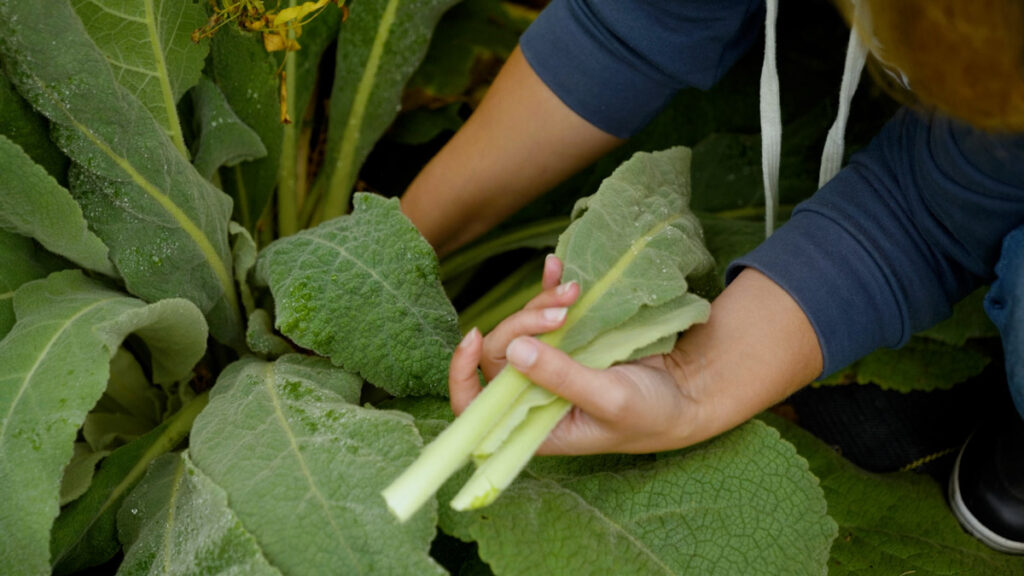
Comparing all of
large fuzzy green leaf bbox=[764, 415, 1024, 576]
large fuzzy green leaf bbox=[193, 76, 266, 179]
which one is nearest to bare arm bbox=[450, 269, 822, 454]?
large fuzzy green leaf bbox=[764, 415, 1024, 576]

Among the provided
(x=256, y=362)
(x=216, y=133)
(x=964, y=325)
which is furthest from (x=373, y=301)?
(x=964, y=325)

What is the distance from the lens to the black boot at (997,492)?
86 cm

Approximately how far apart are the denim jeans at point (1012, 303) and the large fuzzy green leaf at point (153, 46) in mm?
656

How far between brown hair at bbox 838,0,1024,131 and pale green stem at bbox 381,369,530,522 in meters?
0.29

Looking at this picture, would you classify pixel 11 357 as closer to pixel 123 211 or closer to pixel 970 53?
pixel 123 211

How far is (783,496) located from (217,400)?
0.43 meters

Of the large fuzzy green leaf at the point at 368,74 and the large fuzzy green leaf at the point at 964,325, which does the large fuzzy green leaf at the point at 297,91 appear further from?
the large fuzzy green leaf at the point at 964,325

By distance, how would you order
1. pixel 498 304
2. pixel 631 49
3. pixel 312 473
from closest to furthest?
1. pixel 312 473
2. pixel 631 49
3. pixel 498 304

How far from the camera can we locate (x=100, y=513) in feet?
2.18

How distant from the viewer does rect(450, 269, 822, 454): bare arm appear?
0.51m

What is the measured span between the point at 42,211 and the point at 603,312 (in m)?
0.40

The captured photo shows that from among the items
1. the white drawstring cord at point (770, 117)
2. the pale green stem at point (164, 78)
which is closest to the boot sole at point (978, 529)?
the white drawstring cord at point (770, 117)

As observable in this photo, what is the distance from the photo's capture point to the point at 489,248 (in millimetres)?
949

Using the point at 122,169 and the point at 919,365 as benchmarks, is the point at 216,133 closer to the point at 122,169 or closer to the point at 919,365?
the point at 122,169
